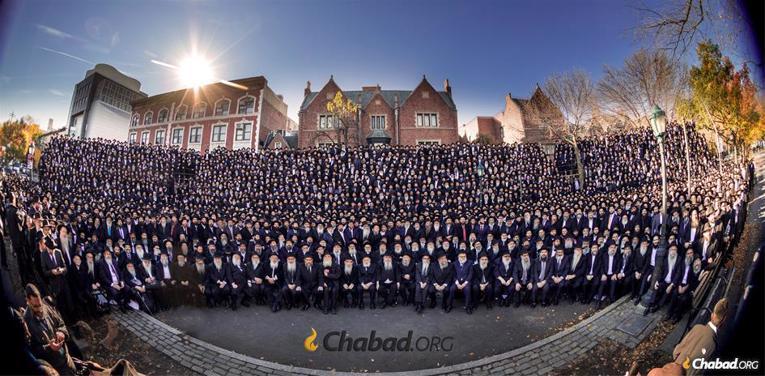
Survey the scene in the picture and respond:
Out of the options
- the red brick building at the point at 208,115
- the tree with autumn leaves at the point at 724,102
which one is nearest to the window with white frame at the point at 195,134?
the red brick building at the point at 208,115

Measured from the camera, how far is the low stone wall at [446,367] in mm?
4280

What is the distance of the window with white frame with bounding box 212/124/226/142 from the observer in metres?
4.41

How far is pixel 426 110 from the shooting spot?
5.38 meters

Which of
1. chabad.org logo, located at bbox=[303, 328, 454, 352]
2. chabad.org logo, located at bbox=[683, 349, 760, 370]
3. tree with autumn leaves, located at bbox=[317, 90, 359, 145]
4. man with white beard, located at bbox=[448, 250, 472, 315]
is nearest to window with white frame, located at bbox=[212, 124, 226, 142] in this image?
tree with autumn leaves, located at bbox=[317, 90, 359, 145]

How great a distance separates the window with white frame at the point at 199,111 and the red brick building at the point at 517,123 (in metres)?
3.93

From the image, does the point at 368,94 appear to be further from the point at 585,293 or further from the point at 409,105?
the point at 585,293

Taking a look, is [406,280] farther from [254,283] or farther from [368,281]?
[254,283]

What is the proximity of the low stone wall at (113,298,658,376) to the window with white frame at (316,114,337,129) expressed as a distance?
4.01 m

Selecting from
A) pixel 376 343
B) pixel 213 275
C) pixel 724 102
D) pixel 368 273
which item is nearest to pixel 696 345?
pixel 724 102

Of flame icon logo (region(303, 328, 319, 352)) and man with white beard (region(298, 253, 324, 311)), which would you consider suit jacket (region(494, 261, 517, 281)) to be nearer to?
man with white beard (region(298, 253, 324, 311))

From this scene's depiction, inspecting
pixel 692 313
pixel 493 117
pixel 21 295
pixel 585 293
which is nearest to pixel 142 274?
pixel 21 295

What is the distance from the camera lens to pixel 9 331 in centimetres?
269

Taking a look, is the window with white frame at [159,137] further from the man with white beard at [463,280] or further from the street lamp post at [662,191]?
the man with white beard at [463,280]

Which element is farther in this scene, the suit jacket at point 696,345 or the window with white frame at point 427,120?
the window with white frame at point 427,120
